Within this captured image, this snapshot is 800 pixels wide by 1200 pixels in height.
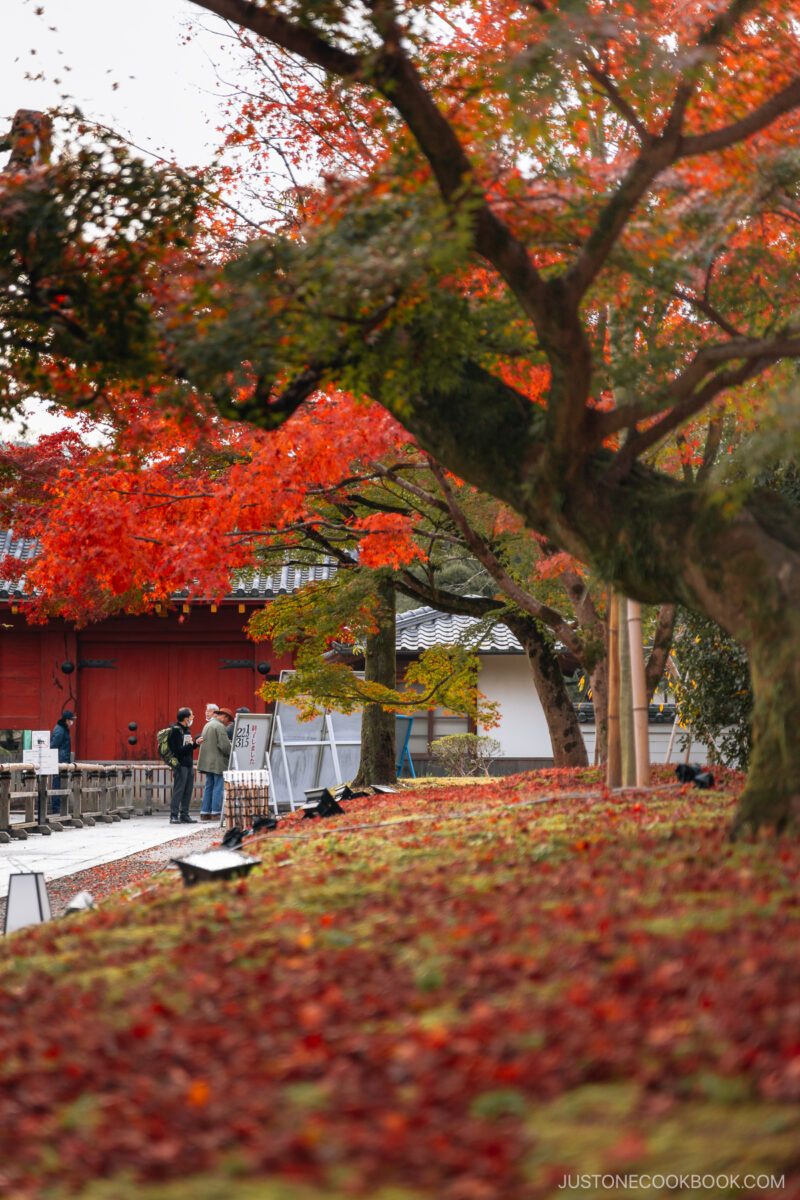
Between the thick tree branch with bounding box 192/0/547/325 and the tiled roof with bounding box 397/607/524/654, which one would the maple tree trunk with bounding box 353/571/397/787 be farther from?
the thick tree branch with bounding box 192/0/547/325

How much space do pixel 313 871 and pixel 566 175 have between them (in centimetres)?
383

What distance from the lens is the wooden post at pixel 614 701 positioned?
8.12 meters

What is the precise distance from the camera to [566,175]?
5184mm

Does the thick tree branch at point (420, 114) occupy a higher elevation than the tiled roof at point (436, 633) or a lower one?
higher

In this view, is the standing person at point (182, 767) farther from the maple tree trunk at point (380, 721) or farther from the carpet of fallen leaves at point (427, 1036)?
the carpet of fallen leaves at point (427, 1036)

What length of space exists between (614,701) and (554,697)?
3.94 m

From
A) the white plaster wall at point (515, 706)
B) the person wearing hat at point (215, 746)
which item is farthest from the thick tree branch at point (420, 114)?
the white plaster wall at point (515, 706)

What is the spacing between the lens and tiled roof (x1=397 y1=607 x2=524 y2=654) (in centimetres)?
2030

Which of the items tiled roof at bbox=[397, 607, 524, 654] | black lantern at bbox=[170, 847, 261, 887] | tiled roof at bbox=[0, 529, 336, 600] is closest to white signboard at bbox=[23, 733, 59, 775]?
tiled roof at bbox=[0, 529, 336, 600]

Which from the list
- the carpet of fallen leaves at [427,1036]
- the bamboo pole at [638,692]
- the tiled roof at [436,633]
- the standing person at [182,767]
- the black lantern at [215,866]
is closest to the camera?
the carpet of fallen leaves at [427,1036]

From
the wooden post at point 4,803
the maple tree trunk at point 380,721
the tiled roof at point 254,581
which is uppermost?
the tiled roof at point 254,581

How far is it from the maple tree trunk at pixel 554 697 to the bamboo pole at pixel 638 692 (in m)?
3.96

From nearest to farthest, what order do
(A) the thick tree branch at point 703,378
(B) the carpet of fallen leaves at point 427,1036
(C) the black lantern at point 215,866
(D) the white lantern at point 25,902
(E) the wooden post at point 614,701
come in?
1. (B) the carpet of fallen leaves at point 427,1036
2. (A) the thick tree branch at point 703,378
3. (C) the black lantern at point 215,866
4. (D) the white lantern at point 25,902
5. (E) the wooden post at point 614,701

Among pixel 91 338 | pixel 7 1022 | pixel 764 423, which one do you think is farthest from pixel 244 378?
pixel 7 1022
